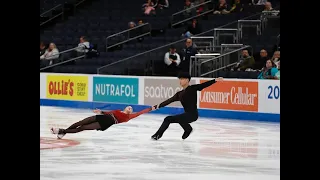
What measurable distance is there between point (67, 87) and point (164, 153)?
12045 mm

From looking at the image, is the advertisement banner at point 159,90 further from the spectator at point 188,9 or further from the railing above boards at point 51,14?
the railing above boards at point 51,14

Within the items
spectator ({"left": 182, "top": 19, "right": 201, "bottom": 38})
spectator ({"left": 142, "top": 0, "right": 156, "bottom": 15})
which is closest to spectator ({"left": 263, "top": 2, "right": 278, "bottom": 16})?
spectator ({"left": 182, "top": 19, "right": 201, "bottom": 38})

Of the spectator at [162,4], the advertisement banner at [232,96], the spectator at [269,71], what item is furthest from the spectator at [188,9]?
the spectator at [269,71]

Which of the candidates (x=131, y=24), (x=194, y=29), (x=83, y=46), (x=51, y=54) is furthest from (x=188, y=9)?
(x=51, y=54)

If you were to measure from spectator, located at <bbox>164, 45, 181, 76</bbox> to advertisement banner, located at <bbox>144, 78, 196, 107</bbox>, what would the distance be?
2.61 feet

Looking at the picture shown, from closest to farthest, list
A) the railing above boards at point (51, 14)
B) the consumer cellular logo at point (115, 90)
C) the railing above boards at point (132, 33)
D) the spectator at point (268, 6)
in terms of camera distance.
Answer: the consumer cellular logo at point (115, 90) → the spectator at point (268, 6) → the railing above boards at point (132, 33) → the railing above boards at point (51, 14)

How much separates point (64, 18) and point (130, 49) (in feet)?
19.6

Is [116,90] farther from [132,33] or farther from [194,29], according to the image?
[132,33]

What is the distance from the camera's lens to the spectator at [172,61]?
65.1 feet

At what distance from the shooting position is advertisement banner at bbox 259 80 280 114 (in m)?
16.6

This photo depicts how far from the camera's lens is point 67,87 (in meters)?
22.0

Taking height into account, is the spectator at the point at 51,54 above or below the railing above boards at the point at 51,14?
below

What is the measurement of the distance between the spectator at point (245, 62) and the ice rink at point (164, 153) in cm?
253
